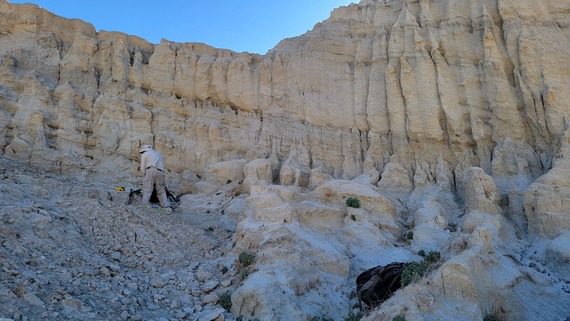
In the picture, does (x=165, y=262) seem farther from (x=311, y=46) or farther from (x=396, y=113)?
(x=311, y=46)

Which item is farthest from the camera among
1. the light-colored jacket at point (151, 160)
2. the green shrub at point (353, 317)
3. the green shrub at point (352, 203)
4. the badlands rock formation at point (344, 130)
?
the light-colored jacket at point (151, 160)

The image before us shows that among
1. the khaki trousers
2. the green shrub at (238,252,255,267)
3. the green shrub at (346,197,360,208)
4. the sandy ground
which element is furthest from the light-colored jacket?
the green shrub at (346,197,360,208)

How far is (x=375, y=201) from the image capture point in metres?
18.8

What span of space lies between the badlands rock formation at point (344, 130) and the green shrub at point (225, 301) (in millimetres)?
350

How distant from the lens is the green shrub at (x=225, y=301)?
39.6 feet

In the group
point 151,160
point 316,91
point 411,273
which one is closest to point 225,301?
point 411,273

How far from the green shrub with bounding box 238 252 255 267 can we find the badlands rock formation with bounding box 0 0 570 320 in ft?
0.90

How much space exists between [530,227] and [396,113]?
30.0ft

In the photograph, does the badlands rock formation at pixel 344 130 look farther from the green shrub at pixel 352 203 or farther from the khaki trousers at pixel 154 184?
the khaki trousers at pixel 154 184

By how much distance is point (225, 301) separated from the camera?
480 inches

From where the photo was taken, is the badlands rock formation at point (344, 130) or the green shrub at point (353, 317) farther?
the badlands rock formation at point (344, 130)

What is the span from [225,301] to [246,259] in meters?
1.88

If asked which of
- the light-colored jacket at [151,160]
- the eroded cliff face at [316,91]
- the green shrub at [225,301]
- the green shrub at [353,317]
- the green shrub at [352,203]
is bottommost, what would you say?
the green shrub at [353,317]

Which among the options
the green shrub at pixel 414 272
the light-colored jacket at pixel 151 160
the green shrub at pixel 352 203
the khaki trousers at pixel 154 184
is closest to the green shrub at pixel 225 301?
the green shrub at pixel 414 272
